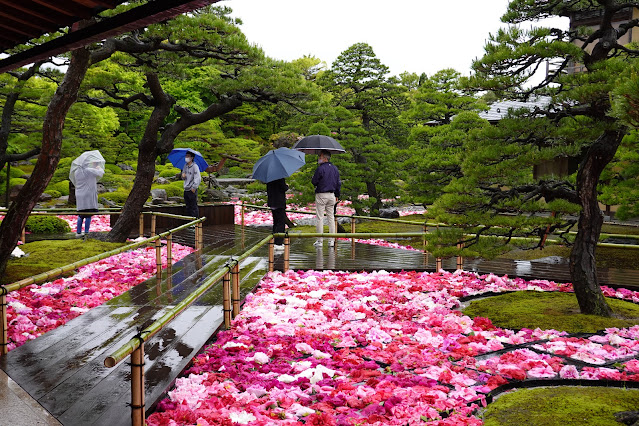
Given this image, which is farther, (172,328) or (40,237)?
(40,237)

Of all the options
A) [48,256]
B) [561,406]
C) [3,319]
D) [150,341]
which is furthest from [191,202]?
[561,406]

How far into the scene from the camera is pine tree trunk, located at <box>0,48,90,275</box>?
7430 millimetres

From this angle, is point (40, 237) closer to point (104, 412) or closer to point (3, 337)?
point (3, 337)

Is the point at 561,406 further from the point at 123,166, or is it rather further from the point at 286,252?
the point at 123,166

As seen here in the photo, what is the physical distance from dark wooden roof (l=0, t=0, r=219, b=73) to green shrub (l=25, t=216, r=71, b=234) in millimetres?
11145

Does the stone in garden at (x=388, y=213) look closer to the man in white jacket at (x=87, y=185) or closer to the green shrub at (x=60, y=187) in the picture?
the man in white jacket at (x=87, y=185)

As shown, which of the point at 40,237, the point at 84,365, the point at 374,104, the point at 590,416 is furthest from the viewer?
the point at 374,104

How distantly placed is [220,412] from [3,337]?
2.57m

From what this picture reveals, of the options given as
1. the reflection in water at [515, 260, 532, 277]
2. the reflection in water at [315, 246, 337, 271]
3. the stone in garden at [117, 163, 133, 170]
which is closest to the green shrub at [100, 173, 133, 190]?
the stone in garden at [117, 163, 133, 170]

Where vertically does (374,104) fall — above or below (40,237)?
above

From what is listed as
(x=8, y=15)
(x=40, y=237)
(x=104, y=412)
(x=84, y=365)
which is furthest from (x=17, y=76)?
(x=104, y=412)

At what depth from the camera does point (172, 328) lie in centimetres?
612

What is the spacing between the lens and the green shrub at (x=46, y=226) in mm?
15234

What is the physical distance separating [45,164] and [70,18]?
3.55m
